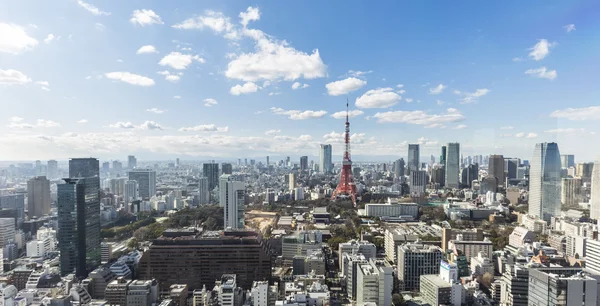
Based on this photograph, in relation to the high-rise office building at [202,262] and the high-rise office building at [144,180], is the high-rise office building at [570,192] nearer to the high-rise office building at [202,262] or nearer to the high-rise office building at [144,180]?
the high-rise office building at [202,262]

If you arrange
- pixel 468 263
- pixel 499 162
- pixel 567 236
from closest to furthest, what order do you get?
1. pixel 468 263
2. pixel 567 236
3. pixel 499 162

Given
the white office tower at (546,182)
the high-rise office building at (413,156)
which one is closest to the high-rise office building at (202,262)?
the white office tower at (546,182)

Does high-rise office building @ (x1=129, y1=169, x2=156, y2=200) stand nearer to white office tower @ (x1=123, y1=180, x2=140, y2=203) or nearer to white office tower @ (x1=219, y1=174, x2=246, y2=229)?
white office tower @ (x1=123, y1=180, x2=140, y2=203)

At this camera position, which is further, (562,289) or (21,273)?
(21,273)

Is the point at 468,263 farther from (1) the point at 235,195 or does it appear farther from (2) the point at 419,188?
(2) the point at 419,188

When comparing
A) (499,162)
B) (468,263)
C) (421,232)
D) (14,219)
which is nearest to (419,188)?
(499,162)

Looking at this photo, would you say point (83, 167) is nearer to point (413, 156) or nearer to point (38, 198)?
point (38, 198)
